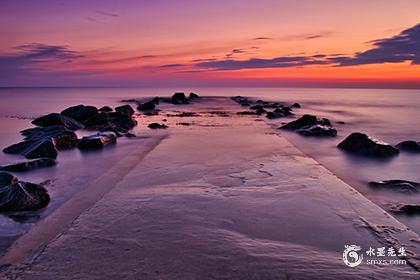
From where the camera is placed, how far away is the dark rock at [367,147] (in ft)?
34.7

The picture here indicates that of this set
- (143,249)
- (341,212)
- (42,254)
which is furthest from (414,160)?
(42,254)

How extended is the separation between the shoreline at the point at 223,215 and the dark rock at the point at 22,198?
0.98 meters

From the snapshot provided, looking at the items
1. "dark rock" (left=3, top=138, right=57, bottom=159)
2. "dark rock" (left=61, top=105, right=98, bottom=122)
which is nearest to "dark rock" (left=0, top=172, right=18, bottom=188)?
"dark rock" (left=3, top=138, right=57, bottom=159)

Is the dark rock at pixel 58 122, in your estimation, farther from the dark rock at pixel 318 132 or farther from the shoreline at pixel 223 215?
the shoreline at pixel 223 215

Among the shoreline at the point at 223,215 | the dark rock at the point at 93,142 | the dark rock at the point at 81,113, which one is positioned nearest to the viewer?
the shoreline at the point at 223,215

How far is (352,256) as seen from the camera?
3.78m

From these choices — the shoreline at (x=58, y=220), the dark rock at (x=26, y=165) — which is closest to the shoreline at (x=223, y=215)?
the shoreline at (x=58, y=220)

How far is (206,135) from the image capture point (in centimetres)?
1397

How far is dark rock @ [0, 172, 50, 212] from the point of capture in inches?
211

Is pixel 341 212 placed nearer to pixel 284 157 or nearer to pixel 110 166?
pixel 284 157

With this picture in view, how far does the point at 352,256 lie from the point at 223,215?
177 cm

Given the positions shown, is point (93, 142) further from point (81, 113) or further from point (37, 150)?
point (81, 113)

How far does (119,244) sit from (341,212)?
10.4 feet

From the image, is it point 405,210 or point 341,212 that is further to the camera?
point 405,210
